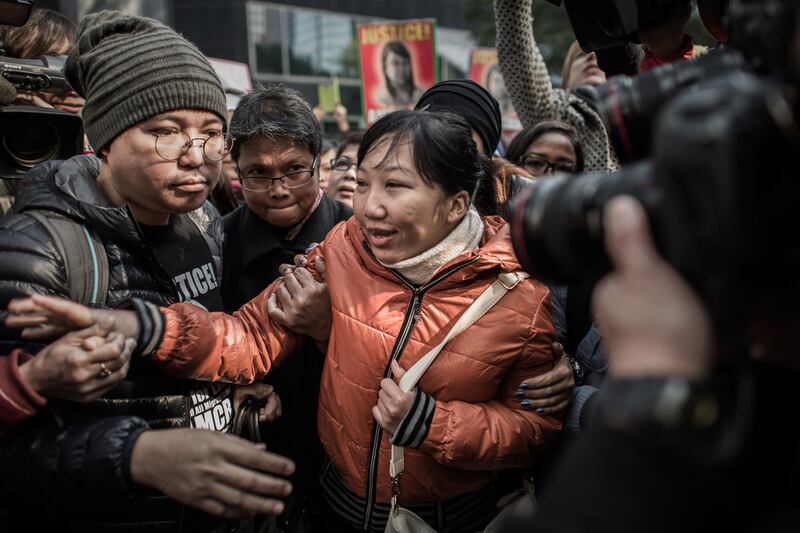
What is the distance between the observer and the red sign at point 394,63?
7.23 meters

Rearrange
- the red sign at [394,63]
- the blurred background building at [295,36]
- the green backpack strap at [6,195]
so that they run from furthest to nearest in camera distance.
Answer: the blurred background building at [295,36] < the red sign at [394,63] < the green backpack strap at [6,195]

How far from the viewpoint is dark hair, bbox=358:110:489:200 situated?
2041 millimetres

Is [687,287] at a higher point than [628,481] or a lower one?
higher

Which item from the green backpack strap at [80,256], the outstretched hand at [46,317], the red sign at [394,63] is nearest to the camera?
the outstretched hand at [46,317]

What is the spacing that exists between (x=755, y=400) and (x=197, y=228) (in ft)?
6.67

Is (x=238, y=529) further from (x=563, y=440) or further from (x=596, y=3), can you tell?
(x=596, y=3)

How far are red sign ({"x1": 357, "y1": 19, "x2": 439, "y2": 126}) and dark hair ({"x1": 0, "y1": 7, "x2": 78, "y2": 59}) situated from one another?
14.2 feet

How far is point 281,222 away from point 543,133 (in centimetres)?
138

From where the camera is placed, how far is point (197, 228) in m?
2.46

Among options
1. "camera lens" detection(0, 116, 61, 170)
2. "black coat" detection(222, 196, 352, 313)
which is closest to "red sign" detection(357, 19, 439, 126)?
"black coat" detection(222, 196, 352, 313)

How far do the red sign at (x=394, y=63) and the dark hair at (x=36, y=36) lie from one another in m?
4.34

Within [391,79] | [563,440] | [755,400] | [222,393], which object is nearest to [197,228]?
[222,393]

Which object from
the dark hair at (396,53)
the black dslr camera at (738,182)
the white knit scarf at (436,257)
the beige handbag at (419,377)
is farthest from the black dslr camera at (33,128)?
the dark hair at (396,53)

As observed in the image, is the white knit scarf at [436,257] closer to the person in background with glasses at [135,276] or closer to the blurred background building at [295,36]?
the person in background with glasses at [135,276]
